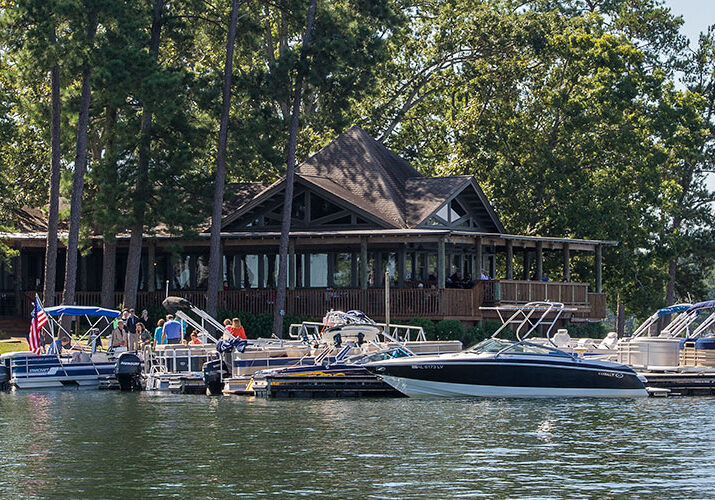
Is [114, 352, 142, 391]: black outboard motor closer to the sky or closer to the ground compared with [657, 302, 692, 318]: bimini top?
closer to the ground

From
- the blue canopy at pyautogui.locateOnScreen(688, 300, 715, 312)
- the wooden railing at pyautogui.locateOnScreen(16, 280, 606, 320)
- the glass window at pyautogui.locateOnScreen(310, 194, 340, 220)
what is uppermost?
the glass window at pyautogui.locateOnScreen(310, 194, 340, 220)

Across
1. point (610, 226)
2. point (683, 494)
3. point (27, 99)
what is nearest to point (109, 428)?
point (683, 494)

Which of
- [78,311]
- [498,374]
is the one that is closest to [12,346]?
[78,311]

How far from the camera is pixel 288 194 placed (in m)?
48.2

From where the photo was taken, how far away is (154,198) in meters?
47.6

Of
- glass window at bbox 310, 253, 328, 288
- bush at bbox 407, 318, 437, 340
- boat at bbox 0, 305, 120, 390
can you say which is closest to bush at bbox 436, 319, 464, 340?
bush at bbox 407, 318, 437, 340

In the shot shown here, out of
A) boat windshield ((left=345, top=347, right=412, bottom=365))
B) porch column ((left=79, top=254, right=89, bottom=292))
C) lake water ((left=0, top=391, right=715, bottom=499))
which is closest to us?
lake water ((left=0, top=391, right=715, bottom=499))

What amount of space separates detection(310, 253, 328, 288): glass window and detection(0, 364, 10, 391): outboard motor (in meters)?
17.4

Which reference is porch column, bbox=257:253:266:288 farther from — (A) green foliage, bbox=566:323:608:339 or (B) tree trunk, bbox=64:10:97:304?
(A) green foliage, bbox=566:323:608:339

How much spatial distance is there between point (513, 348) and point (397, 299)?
45.9ft

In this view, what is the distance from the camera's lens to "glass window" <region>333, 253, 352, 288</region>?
5112cm

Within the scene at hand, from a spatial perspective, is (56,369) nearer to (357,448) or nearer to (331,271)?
(357,448)

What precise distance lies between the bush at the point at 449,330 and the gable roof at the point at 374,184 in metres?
4.22

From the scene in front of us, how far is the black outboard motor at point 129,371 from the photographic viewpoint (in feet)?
117
